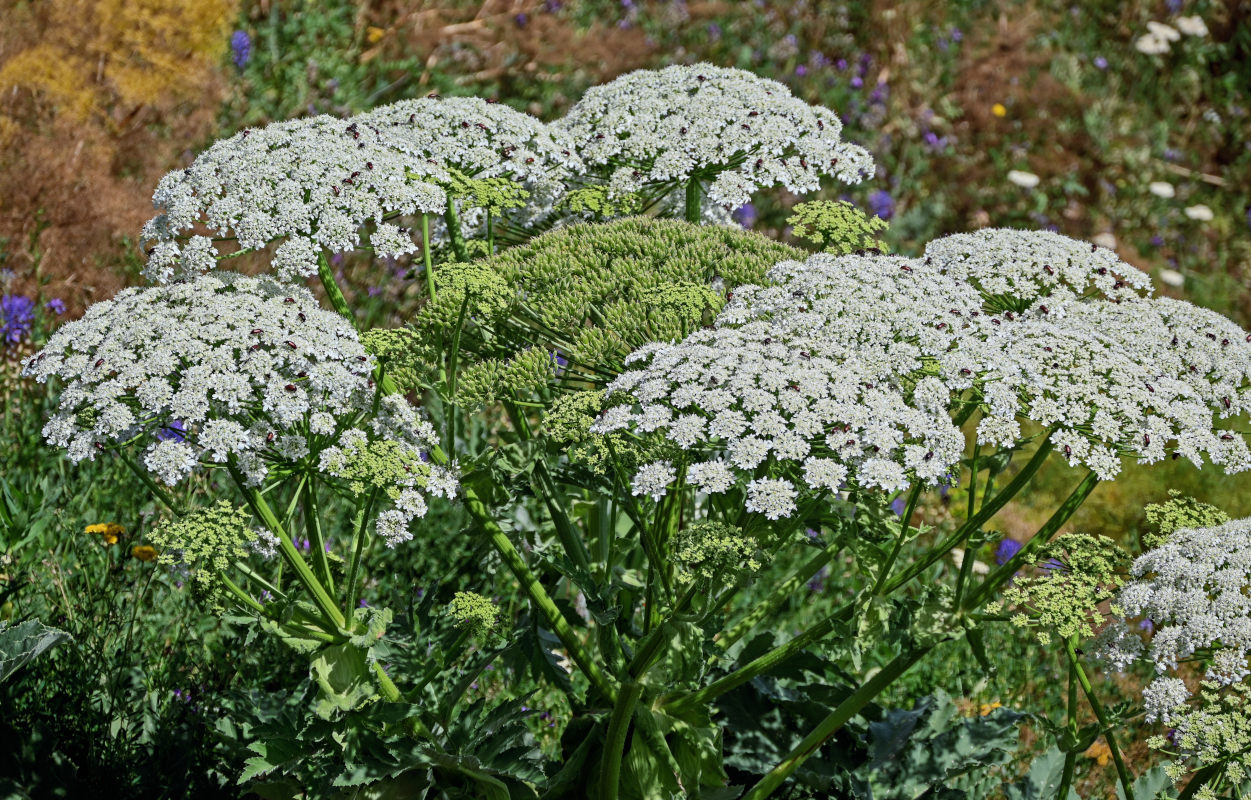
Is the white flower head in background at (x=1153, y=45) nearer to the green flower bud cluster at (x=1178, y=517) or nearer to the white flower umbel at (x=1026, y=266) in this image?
the white flower umbel at (x=1026, y=266)

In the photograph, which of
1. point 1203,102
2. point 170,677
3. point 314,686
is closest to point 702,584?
point 314,686

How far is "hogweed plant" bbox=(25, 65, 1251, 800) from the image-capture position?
13.1ft

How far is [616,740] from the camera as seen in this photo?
4.56m

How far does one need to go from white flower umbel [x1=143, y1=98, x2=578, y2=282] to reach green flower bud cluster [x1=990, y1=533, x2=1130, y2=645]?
9.05ft

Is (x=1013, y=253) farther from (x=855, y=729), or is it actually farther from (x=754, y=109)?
(x=855, y=729)

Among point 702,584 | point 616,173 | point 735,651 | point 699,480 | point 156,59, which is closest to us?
point 699,480

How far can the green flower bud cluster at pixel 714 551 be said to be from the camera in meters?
3.75

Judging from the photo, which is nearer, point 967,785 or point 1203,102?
point 967,785

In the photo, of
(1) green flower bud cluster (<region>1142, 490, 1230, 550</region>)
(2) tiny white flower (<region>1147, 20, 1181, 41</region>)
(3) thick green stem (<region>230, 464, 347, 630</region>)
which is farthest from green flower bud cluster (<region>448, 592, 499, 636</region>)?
(2) tiny white flower (<region>1147, 20, 1181, 41</region>)

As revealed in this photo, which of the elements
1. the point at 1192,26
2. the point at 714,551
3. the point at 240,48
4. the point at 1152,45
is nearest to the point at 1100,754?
the point at 714,551

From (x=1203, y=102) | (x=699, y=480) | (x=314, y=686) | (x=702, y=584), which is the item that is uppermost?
(x=699, y=480)

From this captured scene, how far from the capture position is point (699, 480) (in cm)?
374

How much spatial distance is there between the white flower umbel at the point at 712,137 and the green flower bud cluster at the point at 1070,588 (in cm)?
196

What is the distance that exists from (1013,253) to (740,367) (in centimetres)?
175
